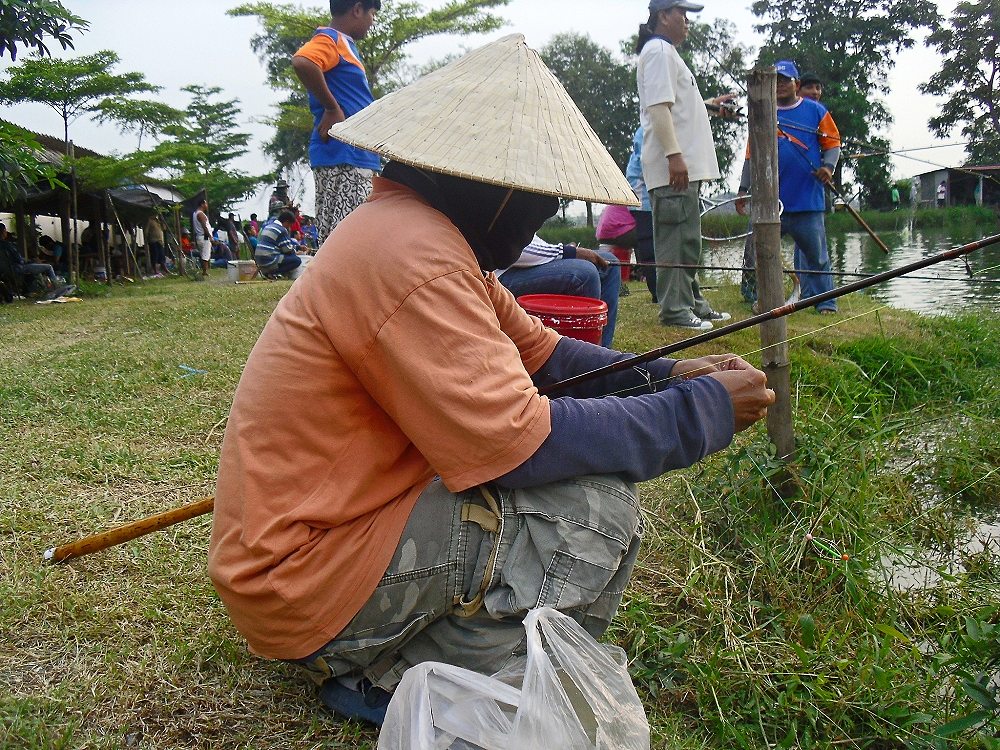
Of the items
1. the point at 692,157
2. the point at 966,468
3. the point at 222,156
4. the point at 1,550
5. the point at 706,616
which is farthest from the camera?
the point at 222,156

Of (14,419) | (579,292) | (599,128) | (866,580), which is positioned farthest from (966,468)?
(599,128)

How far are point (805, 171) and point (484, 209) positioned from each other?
5042 mm

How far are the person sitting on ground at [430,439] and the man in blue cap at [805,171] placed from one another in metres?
4.75

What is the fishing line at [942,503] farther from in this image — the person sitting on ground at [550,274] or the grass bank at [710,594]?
the person sitting on ground at [550,274]

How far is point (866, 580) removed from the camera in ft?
7.24

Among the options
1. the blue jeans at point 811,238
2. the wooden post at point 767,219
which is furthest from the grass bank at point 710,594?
the blue jeans at point 811,238

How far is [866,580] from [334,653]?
1.48 meters

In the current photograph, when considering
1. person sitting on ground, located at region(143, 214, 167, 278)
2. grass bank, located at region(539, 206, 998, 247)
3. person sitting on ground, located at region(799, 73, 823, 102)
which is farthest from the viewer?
person sitting on ground, located at region(143, 214, 167, 278)

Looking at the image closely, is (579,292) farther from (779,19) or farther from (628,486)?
(779,19)

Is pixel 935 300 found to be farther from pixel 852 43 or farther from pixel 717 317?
pixel 852 43

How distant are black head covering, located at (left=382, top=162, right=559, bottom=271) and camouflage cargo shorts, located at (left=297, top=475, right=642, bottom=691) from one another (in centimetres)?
53

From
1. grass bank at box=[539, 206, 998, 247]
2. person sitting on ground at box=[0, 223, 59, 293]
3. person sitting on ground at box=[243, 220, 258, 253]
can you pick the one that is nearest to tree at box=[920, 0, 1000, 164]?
grass bank at box=[539, 206, 998, 247]

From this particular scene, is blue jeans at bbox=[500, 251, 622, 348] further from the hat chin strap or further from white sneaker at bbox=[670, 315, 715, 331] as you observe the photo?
the hat chin strap

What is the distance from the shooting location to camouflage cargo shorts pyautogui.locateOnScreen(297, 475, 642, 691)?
158 cm
